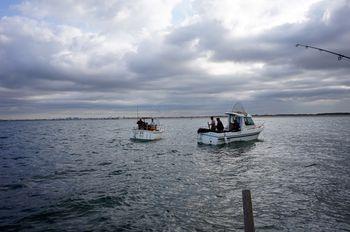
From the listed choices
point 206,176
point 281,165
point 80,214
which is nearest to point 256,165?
A: point 281,165

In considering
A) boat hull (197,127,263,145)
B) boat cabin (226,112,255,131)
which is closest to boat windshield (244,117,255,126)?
boat cabin (226,112,255,131)

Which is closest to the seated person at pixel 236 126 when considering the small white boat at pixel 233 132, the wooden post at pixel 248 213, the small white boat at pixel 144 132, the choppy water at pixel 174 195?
the small white boat at pixel 233 132

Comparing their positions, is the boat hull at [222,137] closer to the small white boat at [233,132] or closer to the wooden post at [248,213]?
the small white boat at [233,132]

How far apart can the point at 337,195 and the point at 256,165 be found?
8494mm

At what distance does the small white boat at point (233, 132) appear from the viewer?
34.3 meters

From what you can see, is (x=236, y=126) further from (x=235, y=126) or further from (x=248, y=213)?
(x=248, y=213)

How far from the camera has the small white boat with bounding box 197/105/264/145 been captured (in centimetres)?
3429

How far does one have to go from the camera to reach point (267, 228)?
10.1 m

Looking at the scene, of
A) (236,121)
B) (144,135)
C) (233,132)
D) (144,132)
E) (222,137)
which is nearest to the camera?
(222,137)

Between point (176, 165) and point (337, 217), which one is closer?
point (337, 217)

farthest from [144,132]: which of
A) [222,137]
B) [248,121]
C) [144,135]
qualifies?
[248,121]

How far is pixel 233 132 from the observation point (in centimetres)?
3516

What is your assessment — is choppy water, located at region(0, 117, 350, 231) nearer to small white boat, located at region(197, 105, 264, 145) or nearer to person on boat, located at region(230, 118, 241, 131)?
small white boat, located at region(197, 105, 264, 145)

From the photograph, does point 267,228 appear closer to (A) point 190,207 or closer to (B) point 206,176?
(A) point 190,207
